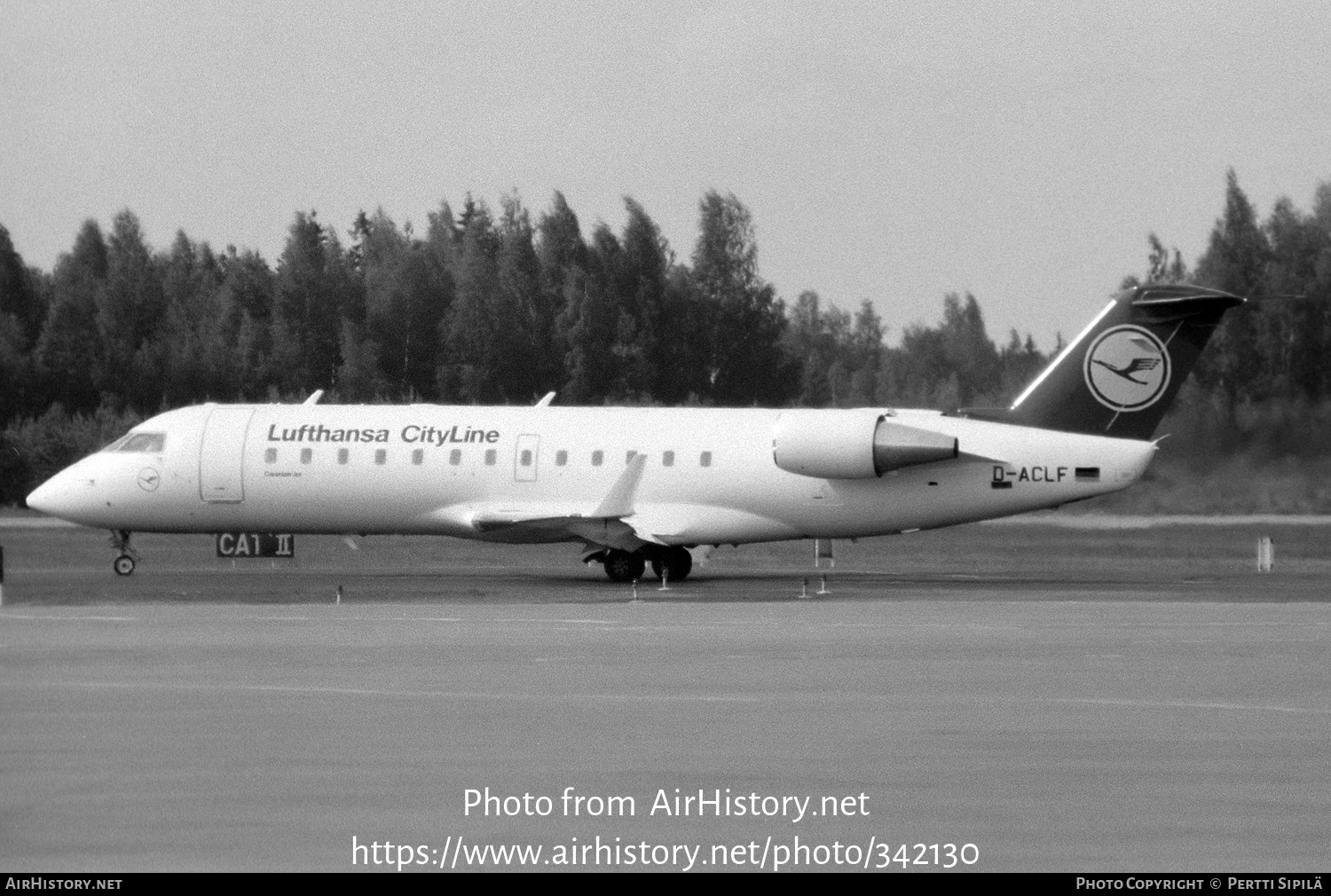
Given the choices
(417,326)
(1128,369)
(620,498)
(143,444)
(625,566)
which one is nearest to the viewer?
(620,498)

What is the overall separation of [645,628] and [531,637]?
7.19 feet

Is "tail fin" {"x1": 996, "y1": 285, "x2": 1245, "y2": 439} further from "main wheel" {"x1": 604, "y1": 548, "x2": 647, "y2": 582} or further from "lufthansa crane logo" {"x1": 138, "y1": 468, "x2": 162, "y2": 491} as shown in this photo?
"lufthansa crane logo" {"x1": 138, "y1": 468, "x2": 162, "y2": 491}

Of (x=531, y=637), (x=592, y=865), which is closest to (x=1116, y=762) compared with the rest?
(x=592, y=865)

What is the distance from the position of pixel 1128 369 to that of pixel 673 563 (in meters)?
8.94

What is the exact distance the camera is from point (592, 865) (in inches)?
400

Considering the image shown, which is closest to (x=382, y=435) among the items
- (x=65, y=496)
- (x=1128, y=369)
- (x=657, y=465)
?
(x=657, y=465)

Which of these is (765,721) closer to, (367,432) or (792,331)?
(367,432)

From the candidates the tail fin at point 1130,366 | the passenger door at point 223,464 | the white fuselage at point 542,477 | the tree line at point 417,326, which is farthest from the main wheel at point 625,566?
the tree line at point 417,326

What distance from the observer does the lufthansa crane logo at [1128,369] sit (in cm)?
3628

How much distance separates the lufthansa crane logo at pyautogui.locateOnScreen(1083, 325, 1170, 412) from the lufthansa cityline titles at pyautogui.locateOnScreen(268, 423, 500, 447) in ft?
36.3

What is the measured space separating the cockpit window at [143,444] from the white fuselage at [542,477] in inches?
2.1

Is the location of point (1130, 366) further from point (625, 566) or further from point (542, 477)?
point (542, 477)

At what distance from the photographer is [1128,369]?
3631 centimetres

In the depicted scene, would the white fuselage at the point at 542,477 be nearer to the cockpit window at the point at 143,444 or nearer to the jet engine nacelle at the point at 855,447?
the cockpit window at the point at 143,444
